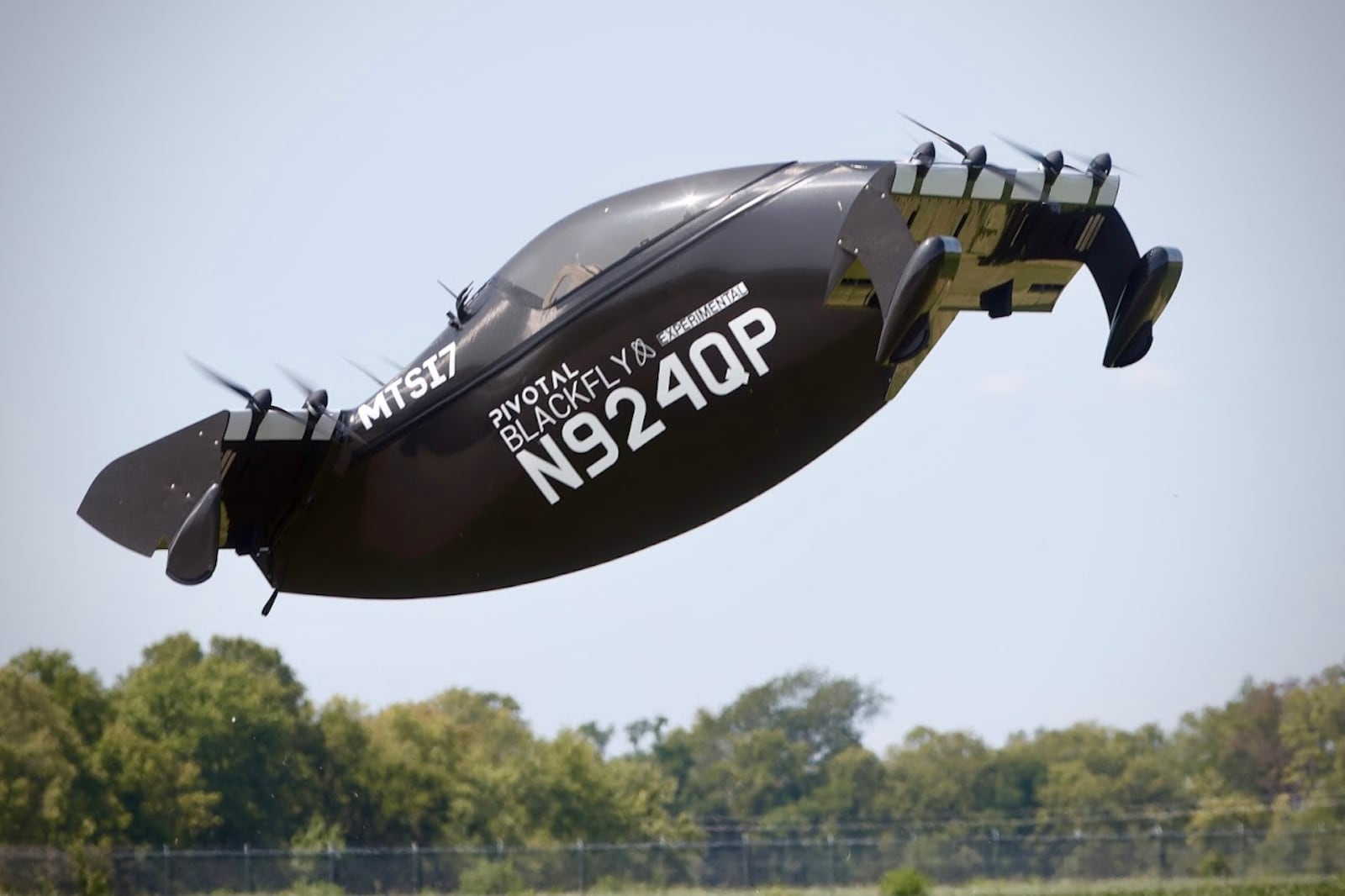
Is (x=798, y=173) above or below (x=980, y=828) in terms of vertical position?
above

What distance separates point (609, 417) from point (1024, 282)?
409 cm

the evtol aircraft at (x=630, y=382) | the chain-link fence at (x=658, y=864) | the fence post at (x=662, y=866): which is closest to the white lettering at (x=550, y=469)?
the evtol aircraft at (x=630, y=382)

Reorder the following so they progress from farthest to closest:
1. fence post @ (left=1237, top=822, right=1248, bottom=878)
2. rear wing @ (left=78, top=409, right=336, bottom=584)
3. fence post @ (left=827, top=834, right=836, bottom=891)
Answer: fence post @ (left=827, top=834, right=836, bottom=891) < fence post @ (left=1237, top=822, right=1248, bottom=878) < rear wing @ (left=78, top=409, right=336, bottom=584)

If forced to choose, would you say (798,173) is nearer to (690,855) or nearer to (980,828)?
(690,855)

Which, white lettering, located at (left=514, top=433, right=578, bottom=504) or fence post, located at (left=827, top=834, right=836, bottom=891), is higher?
white lettering, located at (left=514, top=433, right=578, bottom=504)

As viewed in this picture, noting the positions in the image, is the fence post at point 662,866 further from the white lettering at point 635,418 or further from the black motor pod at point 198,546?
the white lettering at point 635,418

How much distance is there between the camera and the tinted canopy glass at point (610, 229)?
16156 mm

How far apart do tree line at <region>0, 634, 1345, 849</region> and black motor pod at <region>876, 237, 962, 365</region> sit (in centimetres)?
2990

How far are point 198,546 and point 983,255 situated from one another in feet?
25.0

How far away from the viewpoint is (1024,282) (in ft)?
54.9

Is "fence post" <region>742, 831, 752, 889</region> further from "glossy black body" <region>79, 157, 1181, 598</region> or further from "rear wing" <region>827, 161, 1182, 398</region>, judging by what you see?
"rear wing" <region>827, 161, 1182, 398</region>

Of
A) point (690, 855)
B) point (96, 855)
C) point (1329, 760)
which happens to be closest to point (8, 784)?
point (96, 855)

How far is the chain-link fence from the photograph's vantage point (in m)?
36.9

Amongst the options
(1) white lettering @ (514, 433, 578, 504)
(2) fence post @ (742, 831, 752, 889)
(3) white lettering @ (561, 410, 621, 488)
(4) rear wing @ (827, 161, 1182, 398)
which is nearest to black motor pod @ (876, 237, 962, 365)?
(4) rear wing @ (827, 161, 1182, 398)
